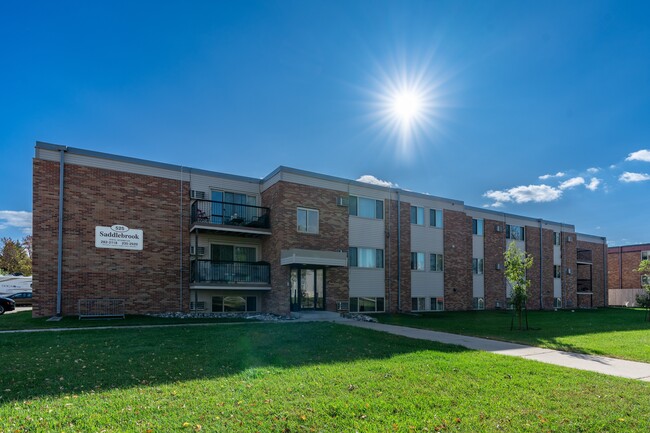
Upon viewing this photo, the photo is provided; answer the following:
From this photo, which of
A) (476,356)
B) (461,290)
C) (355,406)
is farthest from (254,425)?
(461,290)

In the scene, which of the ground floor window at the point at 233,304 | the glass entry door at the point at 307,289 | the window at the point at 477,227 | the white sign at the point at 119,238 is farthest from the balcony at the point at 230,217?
the window at the point at 477,227

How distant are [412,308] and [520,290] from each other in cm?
937

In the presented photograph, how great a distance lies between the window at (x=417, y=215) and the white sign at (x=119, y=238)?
1488cm

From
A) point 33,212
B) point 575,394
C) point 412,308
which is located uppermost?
point 33,212

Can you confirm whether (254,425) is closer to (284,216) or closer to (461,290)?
(284,216)

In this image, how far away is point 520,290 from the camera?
1544 centimetres

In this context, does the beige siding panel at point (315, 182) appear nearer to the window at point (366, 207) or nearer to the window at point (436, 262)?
the window at point (366, 207)

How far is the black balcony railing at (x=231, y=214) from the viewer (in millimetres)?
19281

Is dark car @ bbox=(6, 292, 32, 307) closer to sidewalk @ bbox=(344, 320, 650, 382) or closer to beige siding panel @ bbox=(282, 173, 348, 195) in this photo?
beige siding panel @ bbox=(282, 173, 348, 195)

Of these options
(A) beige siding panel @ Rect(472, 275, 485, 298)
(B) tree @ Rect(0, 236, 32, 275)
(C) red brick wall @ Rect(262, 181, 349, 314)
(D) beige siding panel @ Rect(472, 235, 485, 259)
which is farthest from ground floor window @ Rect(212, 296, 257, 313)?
(B) tree @ Rect(0, 236, 32, 275)

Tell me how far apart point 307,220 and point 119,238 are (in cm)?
844

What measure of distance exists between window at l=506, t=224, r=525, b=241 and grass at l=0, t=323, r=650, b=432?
942 inches

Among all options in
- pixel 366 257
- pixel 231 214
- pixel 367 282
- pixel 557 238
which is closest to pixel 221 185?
pixel 231 214

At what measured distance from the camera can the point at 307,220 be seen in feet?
66.5
